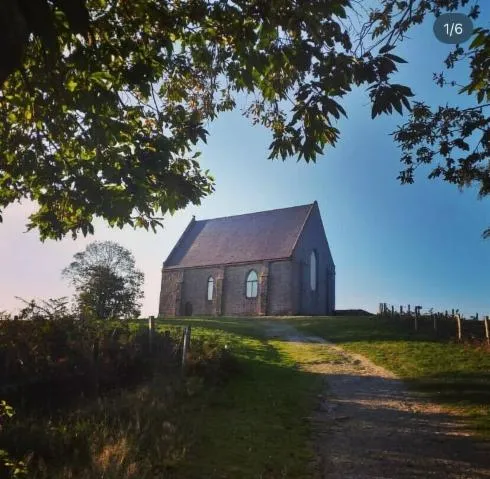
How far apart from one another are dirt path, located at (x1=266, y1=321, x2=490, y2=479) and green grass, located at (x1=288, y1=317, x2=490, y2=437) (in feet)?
2.29

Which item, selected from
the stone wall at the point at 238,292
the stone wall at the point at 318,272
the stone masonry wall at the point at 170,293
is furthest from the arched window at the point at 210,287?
the stone wall at the point at 318,272

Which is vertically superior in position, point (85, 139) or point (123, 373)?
point (85, 139)

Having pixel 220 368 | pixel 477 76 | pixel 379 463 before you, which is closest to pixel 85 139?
pixel 477 76

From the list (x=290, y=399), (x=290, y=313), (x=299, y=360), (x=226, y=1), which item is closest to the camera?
(x=226, y=1)

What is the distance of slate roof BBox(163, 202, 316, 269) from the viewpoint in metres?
44.3

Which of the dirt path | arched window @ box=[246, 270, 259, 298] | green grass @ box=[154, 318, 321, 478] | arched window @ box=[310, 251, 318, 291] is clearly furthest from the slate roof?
the dirt path

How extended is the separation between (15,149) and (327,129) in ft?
17.4

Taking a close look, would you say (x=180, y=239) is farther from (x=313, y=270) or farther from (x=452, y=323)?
(x=452, y=323)

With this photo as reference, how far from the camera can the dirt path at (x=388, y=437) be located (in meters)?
7.28

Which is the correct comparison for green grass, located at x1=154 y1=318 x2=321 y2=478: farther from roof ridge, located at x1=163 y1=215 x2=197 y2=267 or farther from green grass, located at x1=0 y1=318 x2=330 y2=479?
roof ridge, located at x1=163 y1=215 x2=197 y2=267

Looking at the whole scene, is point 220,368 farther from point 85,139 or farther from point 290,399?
point 85,139

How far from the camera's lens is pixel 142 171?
6.88m

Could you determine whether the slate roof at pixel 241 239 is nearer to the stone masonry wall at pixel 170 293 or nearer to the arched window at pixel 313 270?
the stone masonry wall at pixel 170 293

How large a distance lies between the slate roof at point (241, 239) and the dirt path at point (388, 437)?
2975cm
